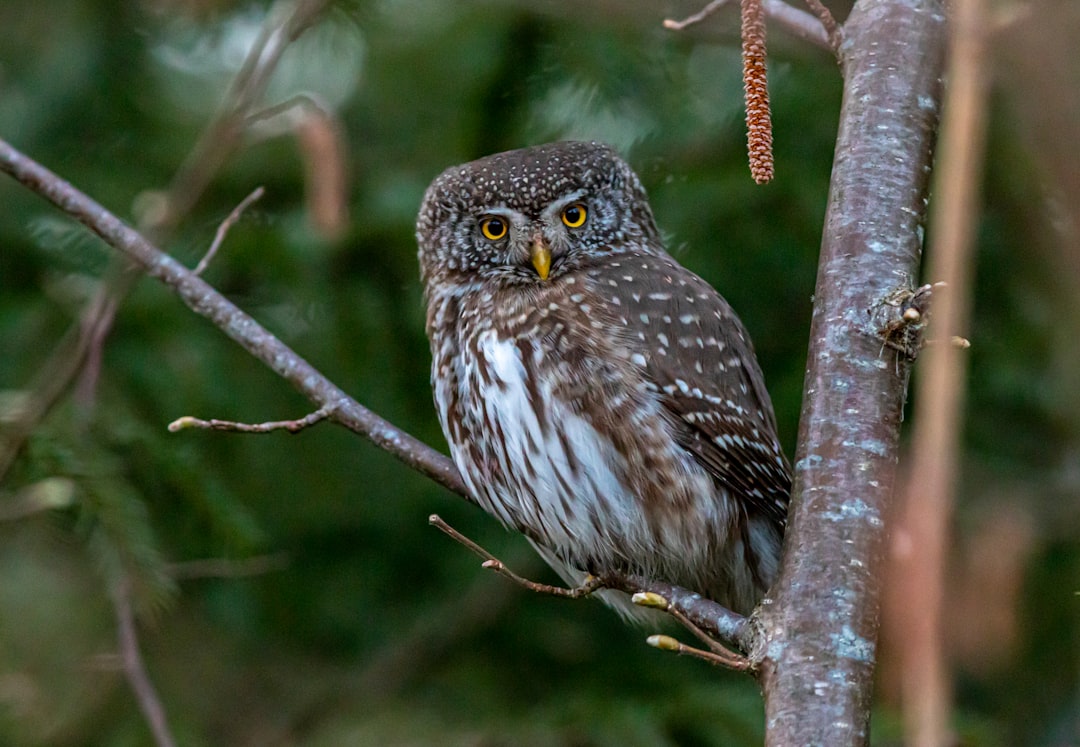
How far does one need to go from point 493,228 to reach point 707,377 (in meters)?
0.84

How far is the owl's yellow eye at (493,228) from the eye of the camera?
151 inches

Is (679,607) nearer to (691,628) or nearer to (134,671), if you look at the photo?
(691,628)

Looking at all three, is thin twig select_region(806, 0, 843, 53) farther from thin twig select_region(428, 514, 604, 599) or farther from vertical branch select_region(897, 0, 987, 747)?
vertical branch select_region(897, 0, 987, 747)

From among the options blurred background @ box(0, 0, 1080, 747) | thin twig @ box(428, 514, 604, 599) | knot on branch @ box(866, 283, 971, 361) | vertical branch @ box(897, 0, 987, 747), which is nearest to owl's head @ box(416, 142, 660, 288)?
blurred background @ box(0, 0, 1080, 747)

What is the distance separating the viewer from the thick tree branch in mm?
3021

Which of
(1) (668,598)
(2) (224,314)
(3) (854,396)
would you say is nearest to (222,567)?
(2) (224,314)

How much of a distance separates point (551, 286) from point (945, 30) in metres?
1.38

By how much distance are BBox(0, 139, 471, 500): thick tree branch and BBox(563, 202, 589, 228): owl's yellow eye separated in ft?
3.43

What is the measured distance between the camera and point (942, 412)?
2.88ft

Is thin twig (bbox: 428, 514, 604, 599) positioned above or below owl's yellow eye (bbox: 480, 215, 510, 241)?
below

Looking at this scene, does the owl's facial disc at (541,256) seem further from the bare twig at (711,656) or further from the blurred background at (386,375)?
the bare twig at (711,656)

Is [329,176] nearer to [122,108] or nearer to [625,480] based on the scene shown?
[625,480]

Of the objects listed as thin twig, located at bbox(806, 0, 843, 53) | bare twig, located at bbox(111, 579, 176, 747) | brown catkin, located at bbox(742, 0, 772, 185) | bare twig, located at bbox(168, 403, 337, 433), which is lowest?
bare twig, located at bbox(111, 579, 176, 747)

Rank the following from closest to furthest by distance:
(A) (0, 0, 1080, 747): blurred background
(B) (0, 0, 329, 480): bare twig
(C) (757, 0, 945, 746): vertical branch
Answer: (C) (757, 0, 945, 746): vertical branch
(B) (0, 0, 329, 480): bare twig
(A) (0, 0, 1080, 747): blurred background
